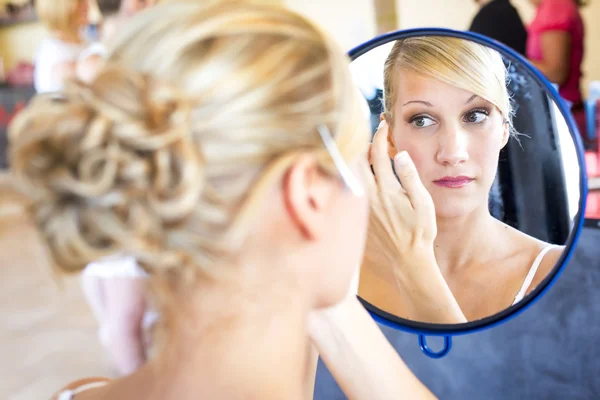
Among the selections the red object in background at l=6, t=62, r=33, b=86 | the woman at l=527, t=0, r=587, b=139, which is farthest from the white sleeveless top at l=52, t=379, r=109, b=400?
the red object in background at l=6, t=62, r=33, b=86

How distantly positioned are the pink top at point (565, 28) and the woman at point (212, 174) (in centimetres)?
142

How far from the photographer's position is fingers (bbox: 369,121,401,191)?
2.12 ft

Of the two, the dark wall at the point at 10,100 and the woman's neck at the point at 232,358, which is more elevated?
the woman's neck at the point at 232,358

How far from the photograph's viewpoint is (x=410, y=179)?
648mm

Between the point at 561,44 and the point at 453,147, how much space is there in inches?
47.3

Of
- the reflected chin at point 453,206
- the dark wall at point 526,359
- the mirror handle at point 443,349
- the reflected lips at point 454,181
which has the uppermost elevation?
the reflected lips at point 454,181

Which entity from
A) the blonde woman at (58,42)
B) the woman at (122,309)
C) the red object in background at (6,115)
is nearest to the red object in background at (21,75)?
the red object in background at (6,115)

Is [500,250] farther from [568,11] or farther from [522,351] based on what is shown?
[568,11]

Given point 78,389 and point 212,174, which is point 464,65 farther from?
point 78,389

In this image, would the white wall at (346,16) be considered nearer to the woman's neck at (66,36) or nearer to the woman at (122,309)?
the woman's neck at (66,36)

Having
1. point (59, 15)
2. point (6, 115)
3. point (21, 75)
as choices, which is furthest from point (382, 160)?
point (21, 75)

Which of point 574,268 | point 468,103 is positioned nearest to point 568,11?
point 574,268

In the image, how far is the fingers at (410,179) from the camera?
25.5 inches

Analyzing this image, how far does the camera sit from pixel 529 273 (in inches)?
25.8
